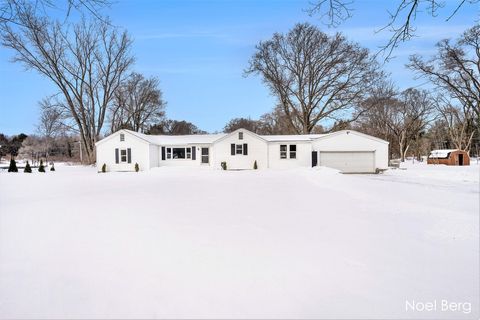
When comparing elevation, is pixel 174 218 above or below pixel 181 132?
below

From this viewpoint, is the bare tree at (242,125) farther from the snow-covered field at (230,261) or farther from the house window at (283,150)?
the snow-covered field at (230,261)

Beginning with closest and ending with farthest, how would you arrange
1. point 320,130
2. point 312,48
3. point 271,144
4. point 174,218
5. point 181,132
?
point 174,218 → point 271,144 → point 312,48 → point 320,130 → point 181,132

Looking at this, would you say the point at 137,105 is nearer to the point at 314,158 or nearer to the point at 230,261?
the point at 314,158

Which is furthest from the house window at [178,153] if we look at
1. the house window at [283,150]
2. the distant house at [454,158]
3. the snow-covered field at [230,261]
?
the distant house at [454,158]

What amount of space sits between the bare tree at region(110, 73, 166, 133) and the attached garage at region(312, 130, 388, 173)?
2553 centimetres

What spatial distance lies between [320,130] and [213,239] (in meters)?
47.1

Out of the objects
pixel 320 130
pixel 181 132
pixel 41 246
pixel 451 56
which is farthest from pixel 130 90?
pixel 41 246

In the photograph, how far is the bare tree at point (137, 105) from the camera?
4116 centimetres

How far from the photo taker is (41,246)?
5.44 metres

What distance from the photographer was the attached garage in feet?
88.5

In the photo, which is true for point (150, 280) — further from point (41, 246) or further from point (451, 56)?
point (451, 56)

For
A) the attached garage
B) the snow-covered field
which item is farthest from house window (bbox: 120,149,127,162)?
the snow-covered field

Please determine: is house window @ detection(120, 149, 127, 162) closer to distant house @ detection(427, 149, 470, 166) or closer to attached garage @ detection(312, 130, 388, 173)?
attached garage @ detection(312, 130, 388, 173)

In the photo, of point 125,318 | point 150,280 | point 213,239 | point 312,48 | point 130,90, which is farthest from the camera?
point 130,90
